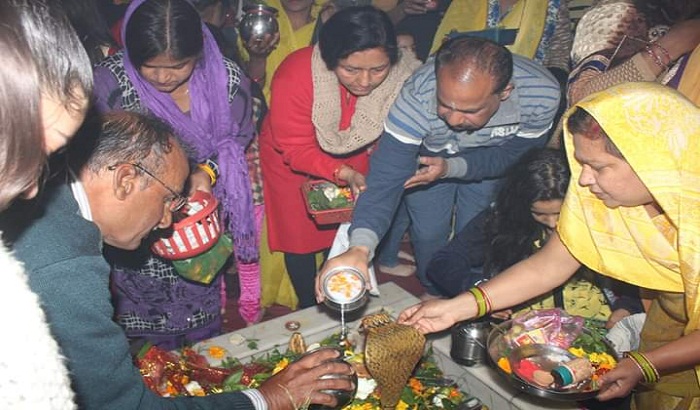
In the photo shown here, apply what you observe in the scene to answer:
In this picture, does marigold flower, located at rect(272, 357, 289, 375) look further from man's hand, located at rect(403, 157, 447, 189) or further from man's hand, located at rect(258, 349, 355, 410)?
man's hand, located at rect(403, 157, 447, 189)

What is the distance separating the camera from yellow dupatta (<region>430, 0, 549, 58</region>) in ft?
12.3

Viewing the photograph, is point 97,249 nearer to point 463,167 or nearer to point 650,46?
point 463,167

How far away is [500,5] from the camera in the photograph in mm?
3902

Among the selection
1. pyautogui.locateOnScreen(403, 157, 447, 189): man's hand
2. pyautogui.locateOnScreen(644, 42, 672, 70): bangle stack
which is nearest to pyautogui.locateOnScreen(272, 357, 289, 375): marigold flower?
pyautogui.locateOnScreen(403, 157, 447, 189): man's hand

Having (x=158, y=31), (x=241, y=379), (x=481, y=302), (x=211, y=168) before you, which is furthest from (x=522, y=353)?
(x=158, y=31)

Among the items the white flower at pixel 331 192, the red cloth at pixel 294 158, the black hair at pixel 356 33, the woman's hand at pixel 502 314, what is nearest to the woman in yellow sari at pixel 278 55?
the red cloth at pixel 294 158

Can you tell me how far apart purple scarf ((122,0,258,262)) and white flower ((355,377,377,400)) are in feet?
3.63

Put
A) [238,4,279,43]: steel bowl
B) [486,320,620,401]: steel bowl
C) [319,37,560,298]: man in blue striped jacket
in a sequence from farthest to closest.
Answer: [238,4,279,43]: steel bowl → [319,37,560,298]: man in blue striped jacket → [486,320,620,401]: steel bowl

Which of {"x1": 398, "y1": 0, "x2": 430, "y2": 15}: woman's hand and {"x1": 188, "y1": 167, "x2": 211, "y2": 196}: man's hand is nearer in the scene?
{"x1": 188, "y1": 167, "x2": 211, "y2": 196}: man's hand

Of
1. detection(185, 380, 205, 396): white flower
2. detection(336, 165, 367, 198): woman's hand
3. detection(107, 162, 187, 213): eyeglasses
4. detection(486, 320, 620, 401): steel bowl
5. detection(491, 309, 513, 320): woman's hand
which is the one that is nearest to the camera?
detection(107, 162, 187, 213): eyeglasses

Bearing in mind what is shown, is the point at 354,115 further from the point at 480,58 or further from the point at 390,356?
the point at 390,356

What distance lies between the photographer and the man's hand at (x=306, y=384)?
63.8 inches

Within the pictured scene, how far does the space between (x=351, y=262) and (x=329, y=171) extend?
823 millimetres

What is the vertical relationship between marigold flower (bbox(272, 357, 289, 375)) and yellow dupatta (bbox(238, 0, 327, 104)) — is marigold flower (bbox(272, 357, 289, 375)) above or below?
below
